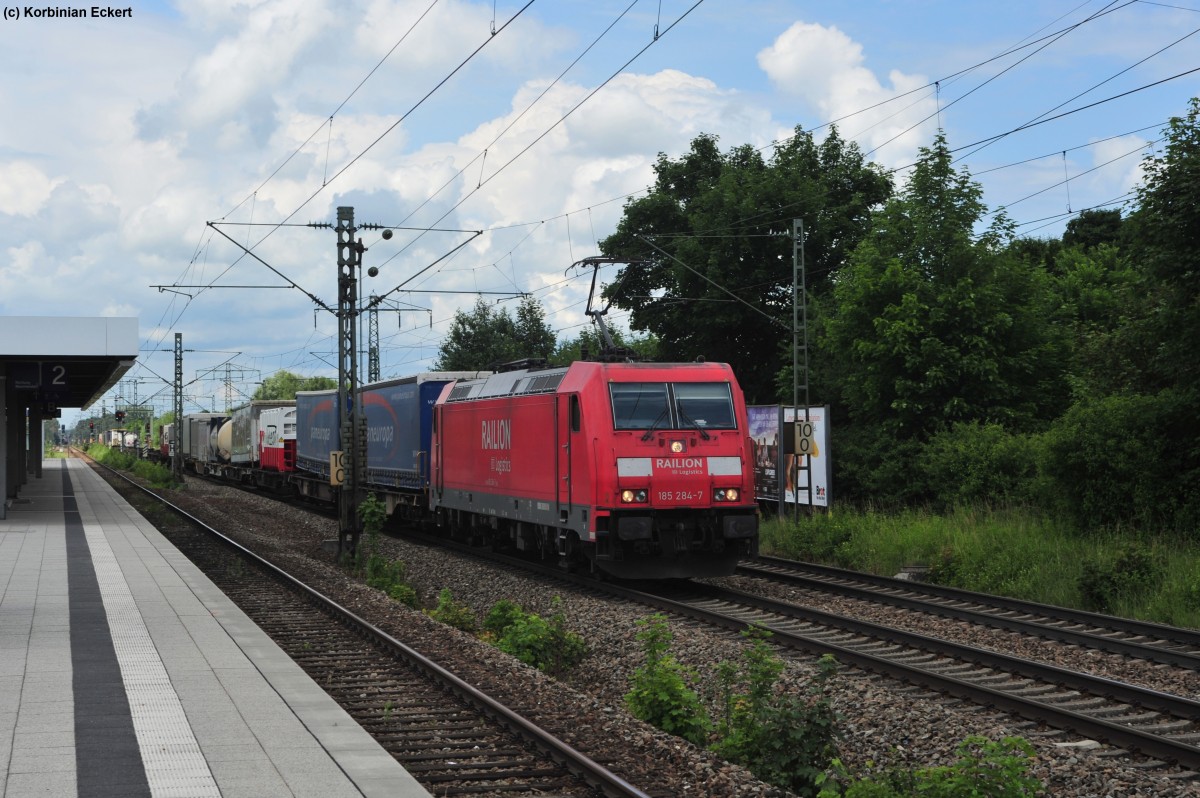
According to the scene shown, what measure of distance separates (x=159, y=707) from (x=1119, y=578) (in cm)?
1137

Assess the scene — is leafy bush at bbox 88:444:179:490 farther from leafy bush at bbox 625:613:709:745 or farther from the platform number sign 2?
leafy bush at bbox 625:613:709:745

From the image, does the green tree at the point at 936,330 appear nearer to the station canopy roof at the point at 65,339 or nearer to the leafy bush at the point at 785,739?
the station canopy roof at the point at 65,339

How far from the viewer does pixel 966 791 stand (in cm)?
636

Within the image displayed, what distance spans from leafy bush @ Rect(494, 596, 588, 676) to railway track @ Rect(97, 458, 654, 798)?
123 cm

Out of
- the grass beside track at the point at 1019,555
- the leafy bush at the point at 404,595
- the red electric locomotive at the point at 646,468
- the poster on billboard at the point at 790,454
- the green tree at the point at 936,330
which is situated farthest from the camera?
the green tree at the point at 936,330

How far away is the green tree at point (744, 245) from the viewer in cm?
3797

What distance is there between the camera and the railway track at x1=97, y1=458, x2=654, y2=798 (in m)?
7.32

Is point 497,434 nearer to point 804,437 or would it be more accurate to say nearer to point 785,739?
point 804,437

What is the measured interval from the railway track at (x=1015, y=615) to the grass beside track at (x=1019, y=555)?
2.96ft

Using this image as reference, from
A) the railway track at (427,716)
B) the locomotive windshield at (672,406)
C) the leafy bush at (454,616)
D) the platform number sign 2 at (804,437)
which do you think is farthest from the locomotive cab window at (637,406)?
the platform number sign 2 at (804,437)

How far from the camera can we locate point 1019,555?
1708cm

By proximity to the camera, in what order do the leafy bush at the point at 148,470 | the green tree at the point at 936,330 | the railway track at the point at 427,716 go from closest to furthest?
1. the railway track at the point at 427,716
2. the green tree at the point at 936,330
3. the leafy bush at the point at 148,470

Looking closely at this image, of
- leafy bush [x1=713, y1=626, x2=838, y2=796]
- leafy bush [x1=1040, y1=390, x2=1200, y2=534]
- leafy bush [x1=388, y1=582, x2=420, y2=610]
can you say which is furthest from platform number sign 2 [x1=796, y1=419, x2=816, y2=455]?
leafy bush [x1=713, y1=626, x2=838, y2=796]

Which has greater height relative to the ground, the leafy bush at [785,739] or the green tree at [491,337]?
the green tree at [491,337]
